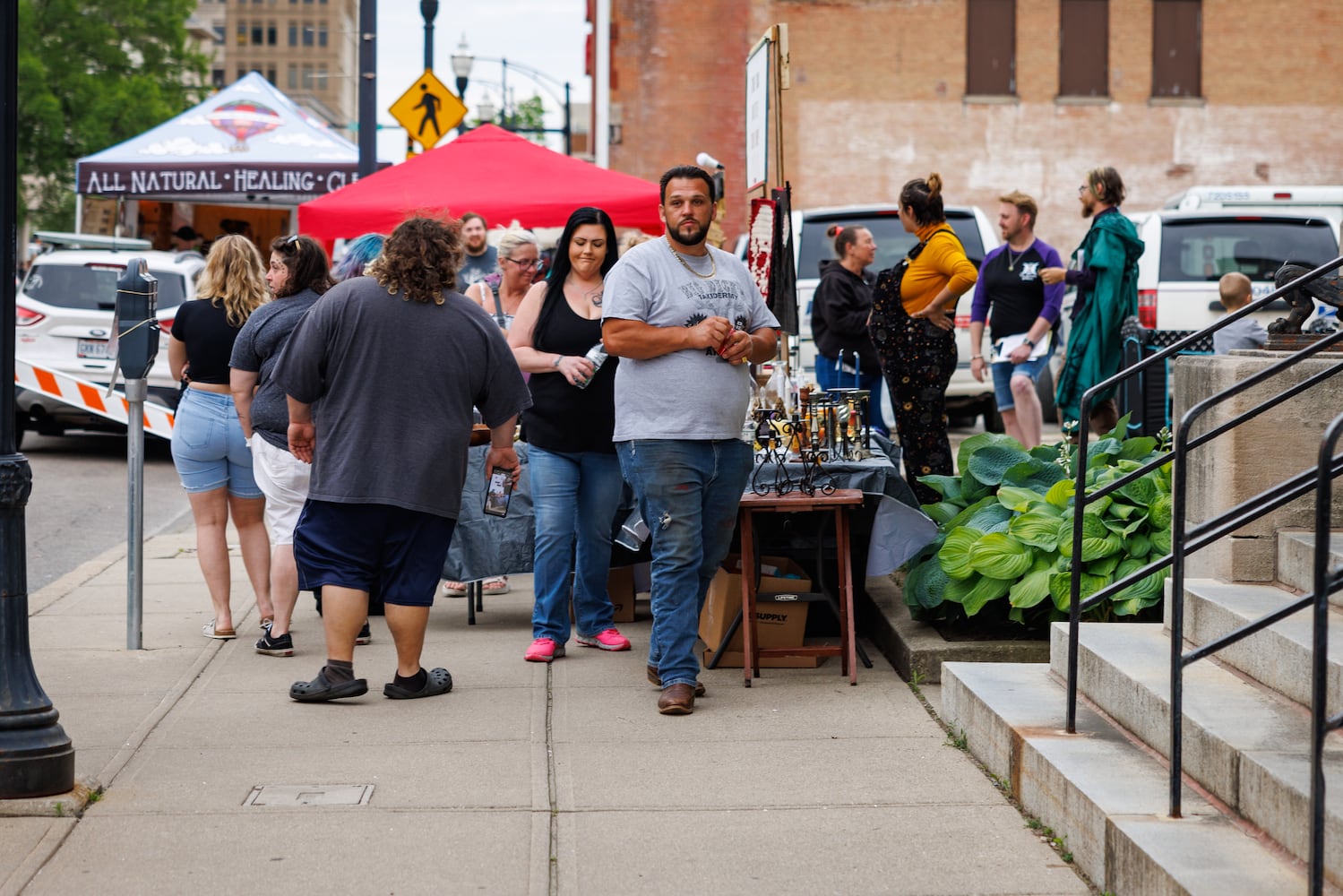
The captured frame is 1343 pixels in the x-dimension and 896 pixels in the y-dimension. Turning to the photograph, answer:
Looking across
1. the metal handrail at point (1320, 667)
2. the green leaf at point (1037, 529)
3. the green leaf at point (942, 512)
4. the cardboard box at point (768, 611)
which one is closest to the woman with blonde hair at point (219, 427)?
the cardboard box at point (768, 611)

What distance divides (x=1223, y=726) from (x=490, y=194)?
26.3ft

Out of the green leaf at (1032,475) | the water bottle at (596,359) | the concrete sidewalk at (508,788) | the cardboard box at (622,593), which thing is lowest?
the concrete sidewalk at (508,788)

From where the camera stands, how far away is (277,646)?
7.20m

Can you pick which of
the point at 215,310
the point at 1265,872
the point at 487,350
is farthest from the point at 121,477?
the point at 1265,872

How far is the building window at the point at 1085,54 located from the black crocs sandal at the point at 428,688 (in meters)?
30.2

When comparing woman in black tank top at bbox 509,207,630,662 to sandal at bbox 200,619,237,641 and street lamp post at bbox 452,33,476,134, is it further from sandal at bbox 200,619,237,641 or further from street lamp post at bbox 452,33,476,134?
street lamp post at bbox 452,33,476,134

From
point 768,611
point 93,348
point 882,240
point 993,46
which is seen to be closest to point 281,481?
point 768,611

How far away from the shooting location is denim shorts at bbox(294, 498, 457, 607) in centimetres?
614

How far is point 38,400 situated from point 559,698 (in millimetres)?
11052

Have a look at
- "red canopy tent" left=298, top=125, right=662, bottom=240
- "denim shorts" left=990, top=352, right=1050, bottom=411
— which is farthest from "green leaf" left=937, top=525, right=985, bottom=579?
"red canopy tent" left=298, top=125, right=662, bottom=240

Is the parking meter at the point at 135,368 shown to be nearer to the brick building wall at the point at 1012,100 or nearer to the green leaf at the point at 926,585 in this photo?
the green leaf at the point at 926,585

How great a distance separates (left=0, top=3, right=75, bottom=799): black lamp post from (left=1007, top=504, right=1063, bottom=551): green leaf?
3.58m

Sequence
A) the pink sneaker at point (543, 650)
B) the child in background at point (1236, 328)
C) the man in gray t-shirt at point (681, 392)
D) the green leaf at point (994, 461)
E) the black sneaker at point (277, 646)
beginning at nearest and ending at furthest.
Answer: the man in gray t-shirt at point (681, 392), the pink sneaker at point (543, 650), the black sneaker at point (277, 646), the green leaf at point (994, 461), the child in background at point (1236, 328)

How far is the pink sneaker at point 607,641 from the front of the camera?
23.8 ft
